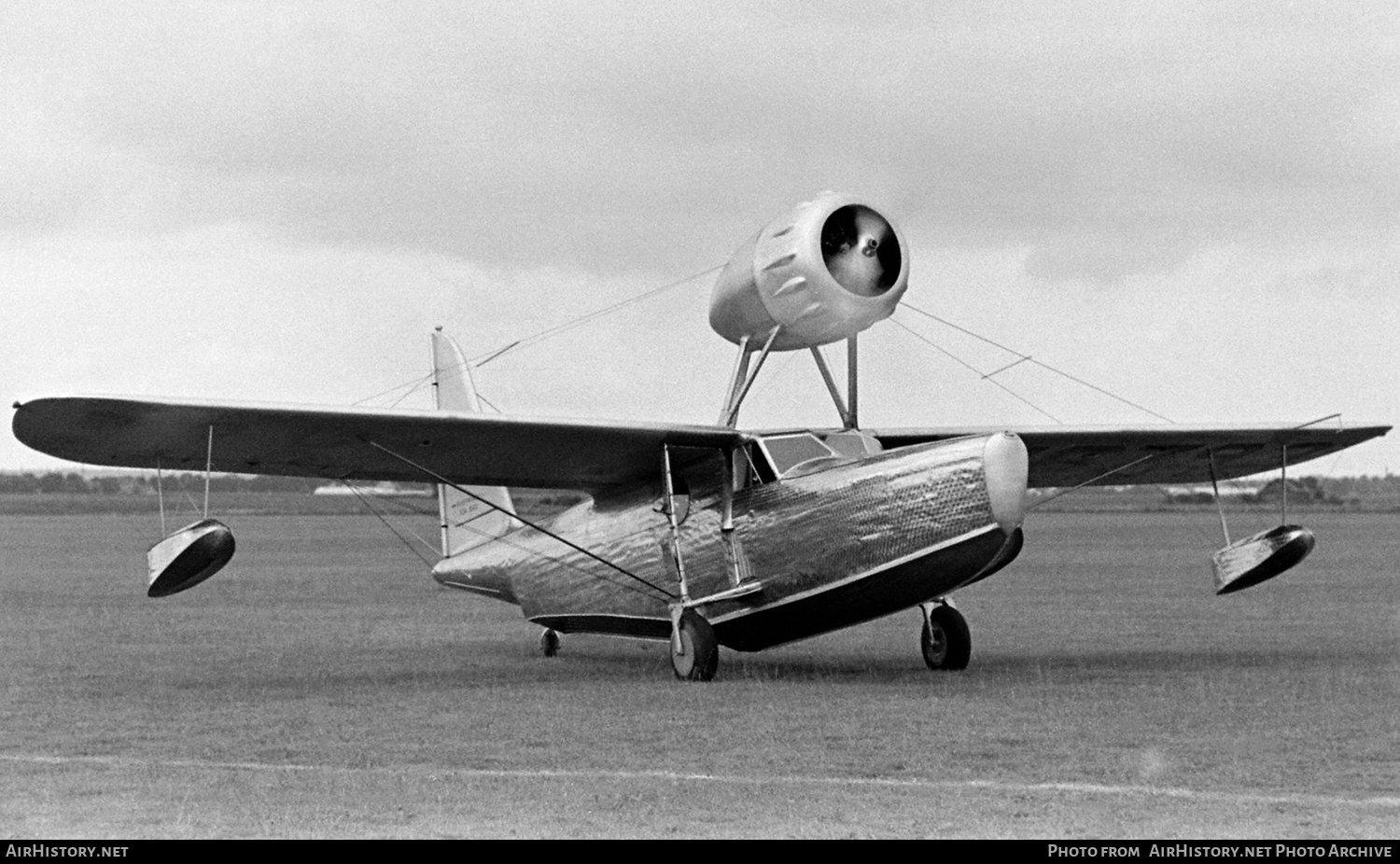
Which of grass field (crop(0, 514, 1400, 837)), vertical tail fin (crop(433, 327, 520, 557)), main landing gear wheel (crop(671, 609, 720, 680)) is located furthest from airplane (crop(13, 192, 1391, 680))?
vertical tail fin (crop(433, 327, 520, 557))

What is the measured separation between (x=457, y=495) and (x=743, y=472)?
5506 mm

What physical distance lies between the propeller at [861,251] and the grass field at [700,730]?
344cm

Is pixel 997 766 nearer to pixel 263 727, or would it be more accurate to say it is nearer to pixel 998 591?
pixel 263 727

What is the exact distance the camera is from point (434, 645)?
20.8 meters

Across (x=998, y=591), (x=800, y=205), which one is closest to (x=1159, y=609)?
(x=998, y=591)

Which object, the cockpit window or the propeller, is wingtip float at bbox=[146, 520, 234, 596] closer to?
the cockpit window

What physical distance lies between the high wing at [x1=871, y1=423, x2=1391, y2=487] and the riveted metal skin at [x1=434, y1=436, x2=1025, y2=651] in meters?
2.22

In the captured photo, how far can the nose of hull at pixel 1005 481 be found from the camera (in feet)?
45.9

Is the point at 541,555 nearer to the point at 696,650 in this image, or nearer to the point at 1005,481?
the point at 696,650

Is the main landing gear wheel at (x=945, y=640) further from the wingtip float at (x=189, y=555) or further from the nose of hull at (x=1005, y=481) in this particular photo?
the wingtip float at (x=189, y=555)

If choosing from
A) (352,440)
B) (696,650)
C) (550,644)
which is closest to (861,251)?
(696,650)

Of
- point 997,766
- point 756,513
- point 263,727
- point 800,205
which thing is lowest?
point 997,766

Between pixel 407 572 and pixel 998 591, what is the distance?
14.3 m

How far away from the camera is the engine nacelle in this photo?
1547 centimetres
